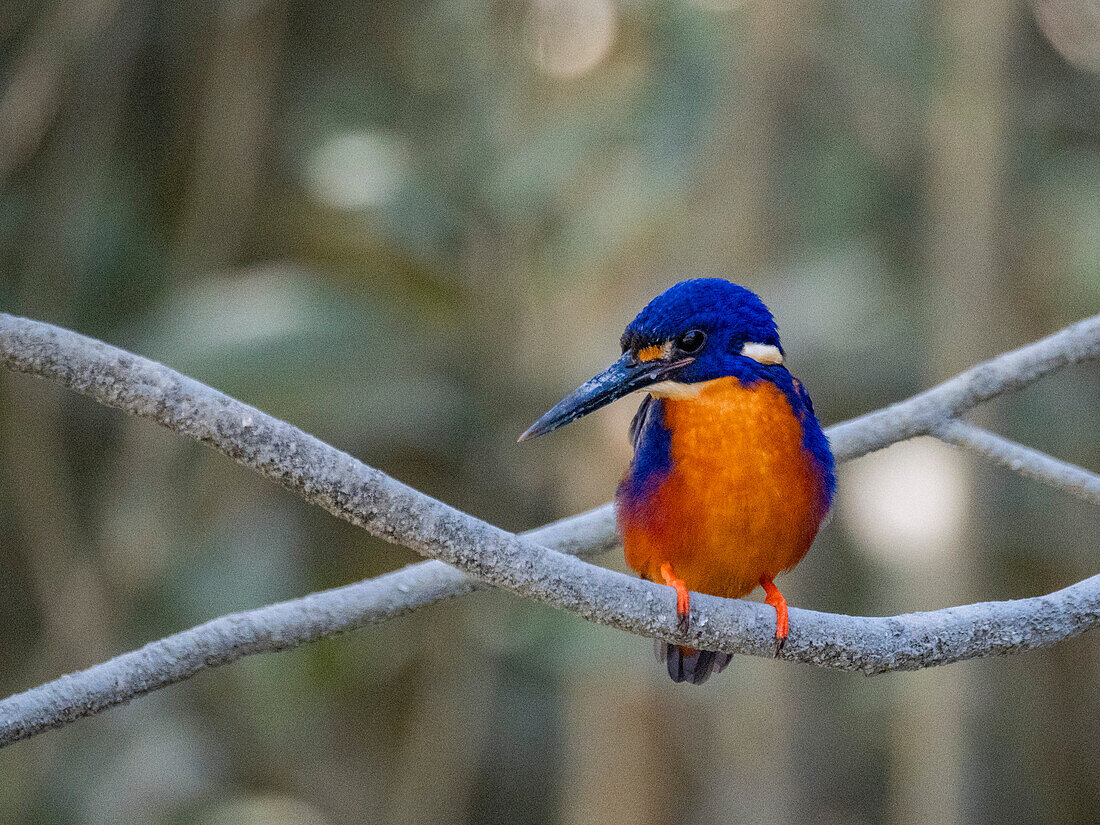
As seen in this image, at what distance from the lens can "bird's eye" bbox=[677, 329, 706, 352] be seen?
6.21ft

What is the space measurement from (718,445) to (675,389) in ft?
0.41

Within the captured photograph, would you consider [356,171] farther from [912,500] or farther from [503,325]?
[912,500]

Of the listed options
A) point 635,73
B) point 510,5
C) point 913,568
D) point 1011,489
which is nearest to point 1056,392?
point 1011,489

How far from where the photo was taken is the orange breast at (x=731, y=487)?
6.24ft

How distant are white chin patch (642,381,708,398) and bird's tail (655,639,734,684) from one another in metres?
0.54

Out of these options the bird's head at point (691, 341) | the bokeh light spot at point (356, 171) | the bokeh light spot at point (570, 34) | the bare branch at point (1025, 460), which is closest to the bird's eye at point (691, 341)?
the bird's head at point (691, 341)

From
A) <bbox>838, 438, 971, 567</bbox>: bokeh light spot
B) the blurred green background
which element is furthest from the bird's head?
<bbox>838, 438, 971, 567</bbox>: bokeh light spot

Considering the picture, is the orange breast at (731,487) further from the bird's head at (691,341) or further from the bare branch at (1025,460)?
the bare branch at (1025,460)

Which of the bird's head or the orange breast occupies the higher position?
the bird's head

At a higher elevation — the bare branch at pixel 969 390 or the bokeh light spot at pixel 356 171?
the bokeh light spot at pixel 356 171

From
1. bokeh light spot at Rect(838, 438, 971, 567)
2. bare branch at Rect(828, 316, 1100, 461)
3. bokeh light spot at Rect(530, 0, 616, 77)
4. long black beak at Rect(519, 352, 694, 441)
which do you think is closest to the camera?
long black beak at Rect(519, 352, 694, 441)

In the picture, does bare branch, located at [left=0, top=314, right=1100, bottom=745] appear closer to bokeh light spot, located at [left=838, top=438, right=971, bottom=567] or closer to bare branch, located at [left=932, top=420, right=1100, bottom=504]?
bare branch, located at [left=932, top=420, right=1100, bottom=504]

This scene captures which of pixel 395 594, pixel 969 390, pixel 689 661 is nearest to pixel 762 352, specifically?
pixel 969 390

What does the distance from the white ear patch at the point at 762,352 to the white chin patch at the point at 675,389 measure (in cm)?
11
